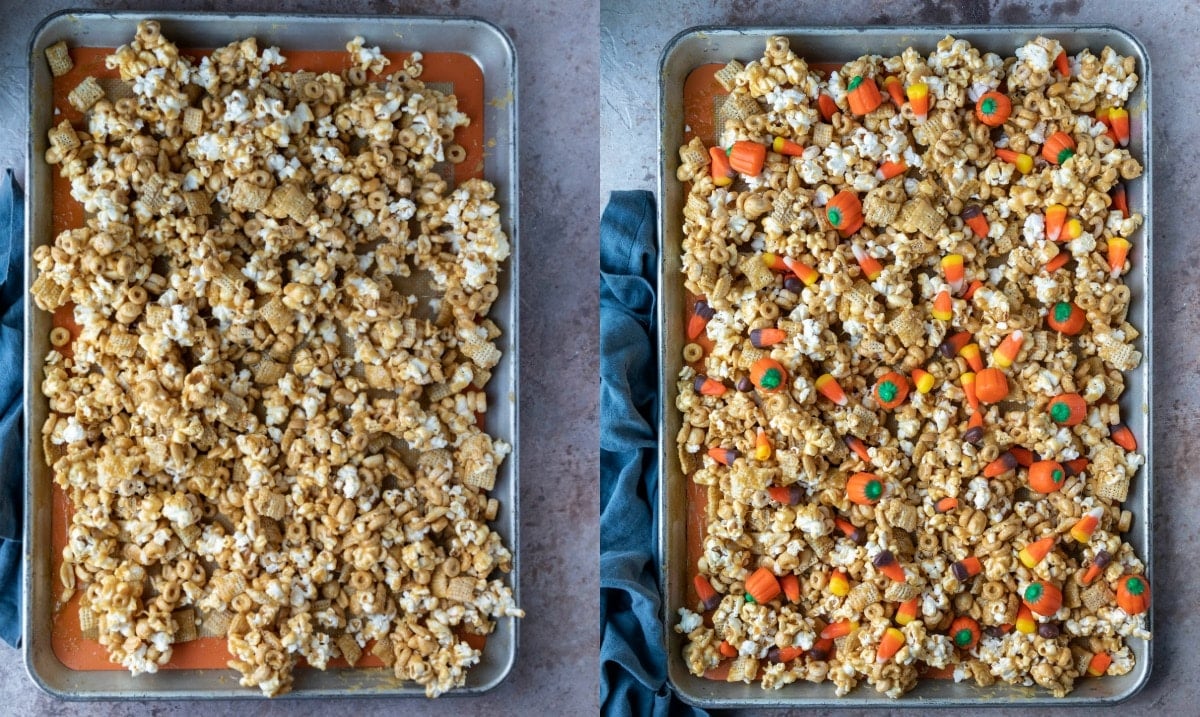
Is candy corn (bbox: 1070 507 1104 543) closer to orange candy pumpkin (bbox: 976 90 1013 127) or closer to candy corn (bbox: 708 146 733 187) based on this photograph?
orange candy pumpkin (bbox: 976 90 1013 127)

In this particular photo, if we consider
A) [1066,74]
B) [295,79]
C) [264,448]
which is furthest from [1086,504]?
[295,79]

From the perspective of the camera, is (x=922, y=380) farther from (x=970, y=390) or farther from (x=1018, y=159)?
(x=1018, y=159)

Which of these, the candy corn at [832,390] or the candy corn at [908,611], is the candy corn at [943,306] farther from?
the candy corn at [908,611]

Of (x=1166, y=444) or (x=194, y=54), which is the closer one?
(x=194, y=54)

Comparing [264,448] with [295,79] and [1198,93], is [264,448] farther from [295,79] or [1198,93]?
[1198,93]

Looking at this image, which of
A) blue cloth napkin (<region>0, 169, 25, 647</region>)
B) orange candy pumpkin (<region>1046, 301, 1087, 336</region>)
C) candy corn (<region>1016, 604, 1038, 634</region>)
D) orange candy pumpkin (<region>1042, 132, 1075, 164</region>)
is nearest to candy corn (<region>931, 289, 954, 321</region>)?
orange candy pumpkin (<region>1046, 301, 1087, 336</region>)
